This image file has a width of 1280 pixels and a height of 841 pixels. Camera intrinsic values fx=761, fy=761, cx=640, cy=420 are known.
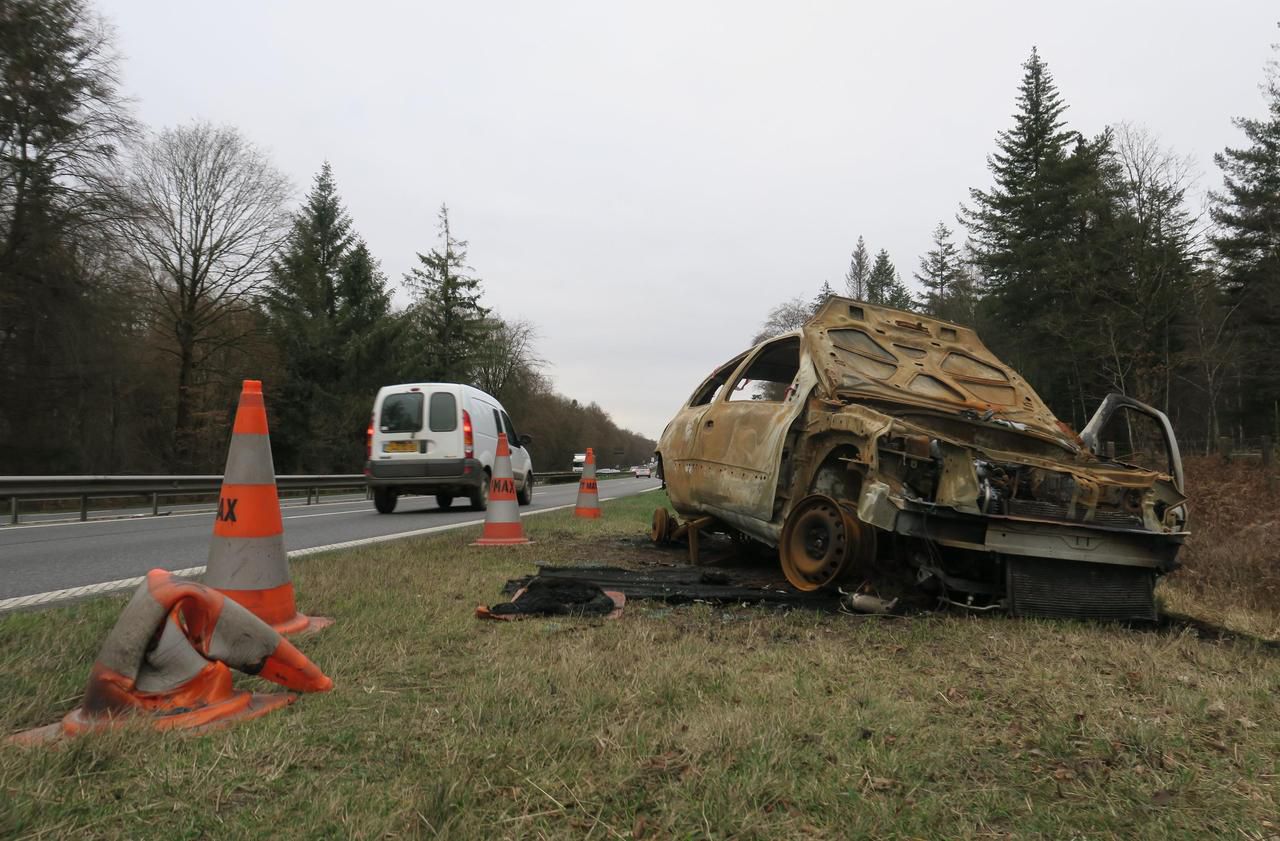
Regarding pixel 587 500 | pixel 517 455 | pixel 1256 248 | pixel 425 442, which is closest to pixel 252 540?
pixel 587 500

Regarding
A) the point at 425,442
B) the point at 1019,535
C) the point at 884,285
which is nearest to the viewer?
the point at 1019,535

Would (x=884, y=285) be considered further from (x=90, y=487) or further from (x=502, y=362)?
(x=90, y=487)

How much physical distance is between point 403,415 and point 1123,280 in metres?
22.9

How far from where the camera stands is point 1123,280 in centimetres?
2428

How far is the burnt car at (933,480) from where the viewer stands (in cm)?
388

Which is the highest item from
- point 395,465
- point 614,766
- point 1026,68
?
point 1026,68

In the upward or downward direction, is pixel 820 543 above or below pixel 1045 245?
below

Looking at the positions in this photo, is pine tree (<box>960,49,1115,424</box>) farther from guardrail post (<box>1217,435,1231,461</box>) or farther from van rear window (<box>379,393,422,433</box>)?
van rear window (<box>379,393,422,433</box>)

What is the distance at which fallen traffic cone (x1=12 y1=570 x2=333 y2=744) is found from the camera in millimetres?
2359

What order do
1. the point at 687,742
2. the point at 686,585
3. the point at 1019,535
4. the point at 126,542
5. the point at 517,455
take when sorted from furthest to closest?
the point at 517,455 → the point at 126,542 → the point at 686,585 → the point at 1019,535 → the point at 687,742

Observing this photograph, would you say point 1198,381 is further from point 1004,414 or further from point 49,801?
point 49,801

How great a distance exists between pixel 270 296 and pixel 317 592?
94.0 ft

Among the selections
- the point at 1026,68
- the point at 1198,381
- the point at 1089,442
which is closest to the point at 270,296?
the point at 1089,442

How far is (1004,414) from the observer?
4723 millimetres
